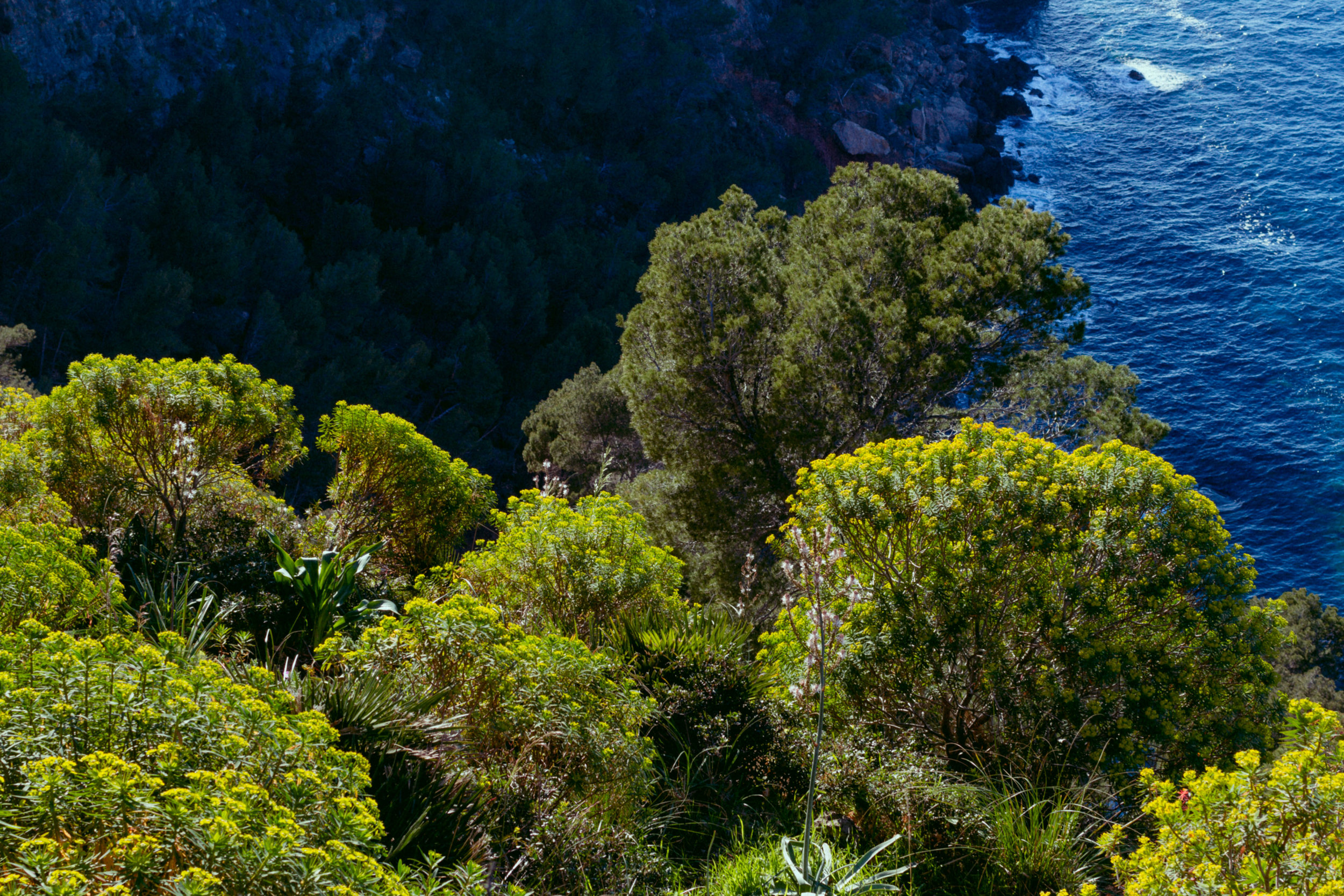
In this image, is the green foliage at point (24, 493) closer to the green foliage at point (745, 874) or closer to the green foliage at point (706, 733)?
the green foliage at point (706, 733)

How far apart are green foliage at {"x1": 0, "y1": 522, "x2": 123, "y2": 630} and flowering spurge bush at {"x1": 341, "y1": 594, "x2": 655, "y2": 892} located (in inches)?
47.7

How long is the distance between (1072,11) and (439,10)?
4650cm

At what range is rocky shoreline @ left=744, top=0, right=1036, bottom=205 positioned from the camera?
47.3 meters

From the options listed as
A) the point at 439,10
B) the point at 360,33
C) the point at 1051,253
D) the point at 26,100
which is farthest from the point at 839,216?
the point at 439,10

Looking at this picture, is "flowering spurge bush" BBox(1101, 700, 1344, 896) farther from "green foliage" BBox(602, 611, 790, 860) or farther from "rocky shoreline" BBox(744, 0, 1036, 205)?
"rocky shoreline" BBox(744, 0, 1036, 205)

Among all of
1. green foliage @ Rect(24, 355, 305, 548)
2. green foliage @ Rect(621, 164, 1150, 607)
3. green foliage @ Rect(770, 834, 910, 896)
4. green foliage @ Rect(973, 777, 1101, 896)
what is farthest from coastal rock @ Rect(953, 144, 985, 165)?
green foliage @ Rect(770, 834, 910, 896)

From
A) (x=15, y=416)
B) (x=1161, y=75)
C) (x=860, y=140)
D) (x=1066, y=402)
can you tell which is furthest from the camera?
(x=1161, y=75)

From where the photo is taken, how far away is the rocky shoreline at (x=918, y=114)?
155ft

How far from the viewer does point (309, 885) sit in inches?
102

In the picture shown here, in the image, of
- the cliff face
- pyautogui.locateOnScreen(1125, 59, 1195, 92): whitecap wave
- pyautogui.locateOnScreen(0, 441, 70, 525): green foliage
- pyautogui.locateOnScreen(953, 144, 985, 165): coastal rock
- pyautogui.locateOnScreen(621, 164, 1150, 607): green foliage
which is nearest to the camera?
pyautogui.locateOnScreen(0, 441, 70, 525): green foliage

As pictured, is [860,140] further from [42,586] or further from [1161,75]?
[42,586]

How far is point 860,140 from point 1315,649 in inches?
1368

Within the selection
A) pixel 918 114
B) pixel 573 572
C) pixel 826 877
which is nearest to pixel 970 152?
pixel 918 114

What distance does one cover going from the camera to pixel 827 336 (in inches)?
475
